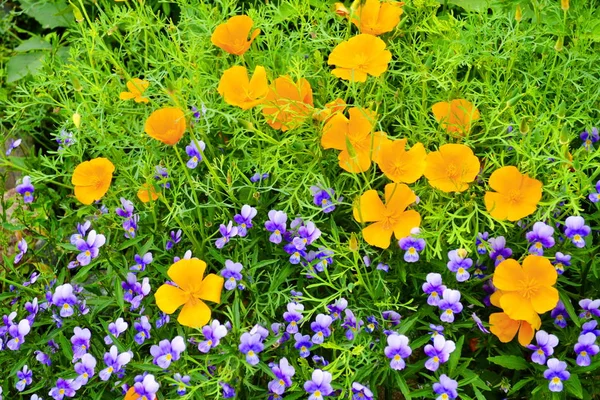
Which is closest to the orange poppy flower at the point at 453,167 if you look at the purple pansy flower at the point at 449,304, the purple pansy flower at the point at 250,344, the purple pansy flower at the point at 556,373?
the purple pansy flower at the point at 449,304

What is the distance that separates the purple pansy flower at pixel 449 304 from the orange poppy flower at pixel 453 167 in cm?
25

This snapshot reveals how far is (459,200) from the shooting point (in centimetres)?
177

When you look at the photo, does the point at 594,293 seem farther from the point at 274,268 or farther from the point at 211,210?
the point at 211,210

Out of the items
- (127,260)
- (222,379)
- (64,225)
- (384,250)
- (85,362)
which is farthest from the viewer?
(64,225)

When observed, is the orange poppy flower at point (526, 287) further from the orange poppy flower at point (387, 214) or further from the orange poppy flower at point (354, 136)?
the orange poppy flower at point (354, 136)

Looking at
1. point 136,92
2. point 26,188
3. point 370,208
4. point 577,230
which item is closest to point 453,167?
point 370,208

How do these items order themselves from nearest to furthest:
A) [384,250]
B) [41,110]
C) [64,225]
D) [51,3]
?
[384,250] < [64,225] < [41,110] < [51,3]

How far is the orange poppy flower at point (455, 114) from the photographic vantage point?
1796mm

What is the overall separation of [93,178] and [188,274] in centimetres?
40

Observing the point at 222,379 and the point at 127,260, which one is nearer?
the point at 222,379

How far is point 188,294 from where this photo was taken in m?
1.68

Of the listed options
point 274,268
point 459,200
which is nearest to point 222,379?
point 274,268

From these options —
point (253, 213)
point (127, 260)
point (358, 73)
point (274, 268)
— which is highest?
point (358, 73)

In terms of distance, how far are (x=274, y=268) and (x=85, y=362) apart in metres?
0.54
